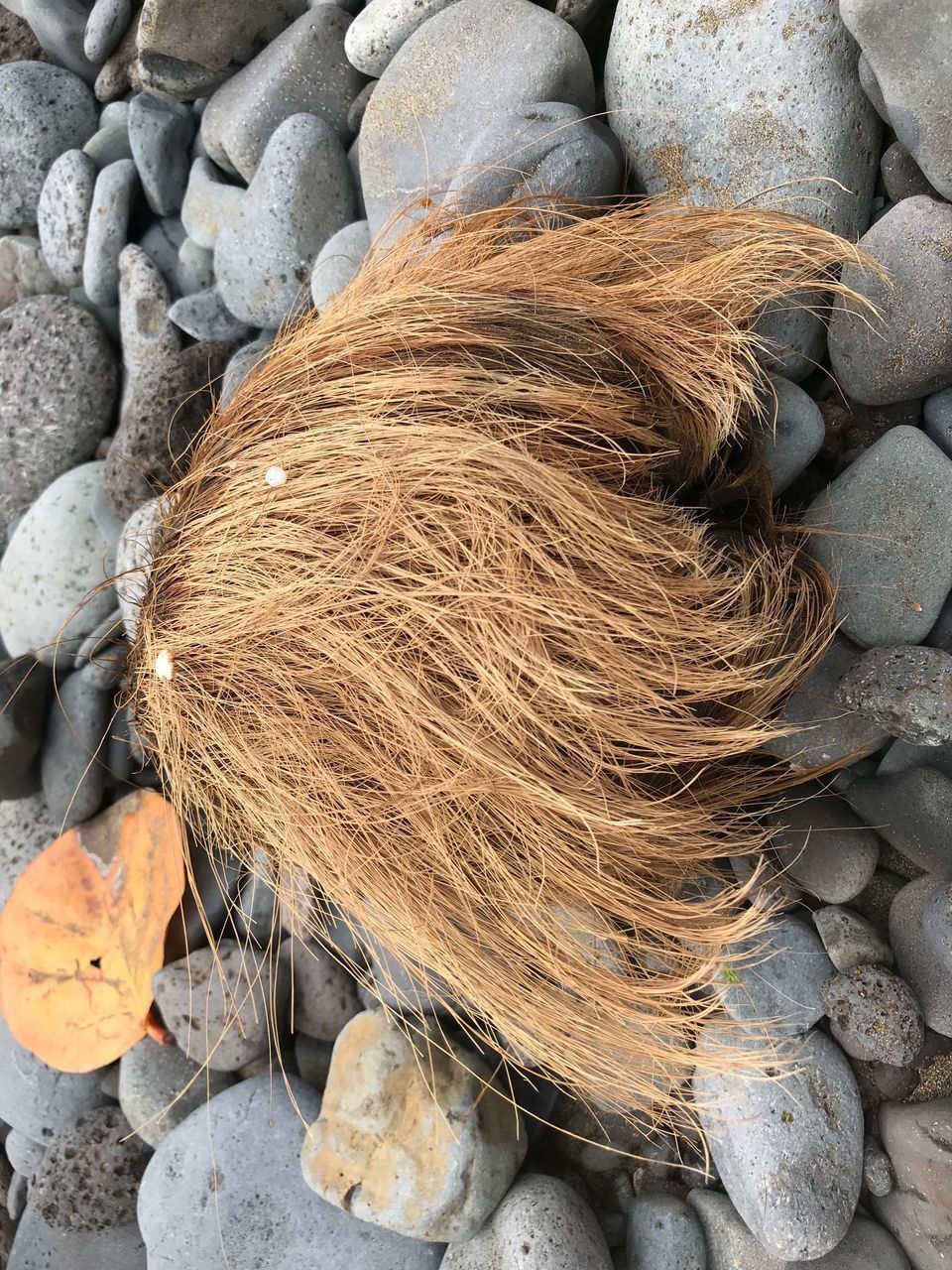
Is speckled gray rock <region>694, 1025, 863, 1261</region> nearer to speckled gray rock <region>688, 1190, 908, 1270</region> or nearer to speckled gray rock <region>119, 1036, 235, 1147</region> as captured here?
speckled gray rock <region>688, 1190, 908, 1270</region>

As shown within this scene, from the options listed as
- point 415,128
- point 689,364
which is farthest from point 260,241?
point 689,364

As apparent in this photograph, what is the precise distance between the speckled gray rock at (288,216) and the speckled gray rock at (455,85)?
0.09 m

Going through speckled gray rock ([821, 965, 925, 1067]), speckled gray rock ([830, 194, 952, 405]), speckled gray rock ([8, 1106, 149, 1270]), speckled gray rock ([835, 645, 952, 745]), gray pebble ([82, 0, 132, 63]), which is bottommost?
speckled gray rock ([8, 1106, 149, 1270])

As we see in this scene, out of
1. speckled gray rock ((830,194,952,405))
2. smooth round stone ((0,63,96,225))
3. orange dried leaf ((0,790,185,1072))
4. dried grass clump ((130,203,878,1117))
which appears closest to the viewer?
dried grass clump ((130,203,878,1117))

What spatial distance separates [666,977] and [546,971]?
108 mm

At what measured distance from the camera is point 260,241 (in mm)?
1183

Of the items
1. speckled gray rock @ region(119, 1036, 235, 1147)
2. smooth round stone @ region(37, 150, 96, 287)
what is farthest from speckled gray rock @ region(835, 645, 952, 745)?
smooth round stone @ region(37, 150, 96, 287)

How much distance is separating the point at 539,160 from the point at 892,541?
21.2 inches

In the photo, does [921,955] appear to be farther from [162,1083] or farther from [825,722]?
[162,1083]

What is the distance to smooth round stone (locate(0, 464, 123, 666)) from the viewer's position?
1.33 metres

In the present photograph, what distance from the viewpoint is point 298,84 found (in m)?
1.21

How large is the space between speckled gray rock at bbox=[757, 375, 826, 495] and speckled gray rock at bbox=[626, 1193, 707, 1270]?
0.78m

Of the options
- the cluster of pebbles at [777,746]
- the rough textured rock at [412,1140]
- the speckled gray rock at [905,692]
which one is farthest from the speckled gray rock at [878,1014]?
the rough textured rock at [412,1140]

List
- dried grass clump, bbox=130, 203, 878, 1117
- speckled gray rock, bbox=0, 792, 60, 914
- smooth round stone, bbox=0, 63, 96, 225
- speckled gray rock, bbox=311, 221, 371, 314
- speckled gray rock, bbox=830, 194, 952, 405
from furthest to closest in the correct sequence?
smooth round stone, bbox=0, 63, 96, 225
speckled gray rock, bbox=0, 792, 60, 914
speckled gray rock, bbox=311, 221, 371, 314
speckled gray rock, bbox=830, 194, 952, 405
dried grass clump, bbox=130, 203, 878, 1117
